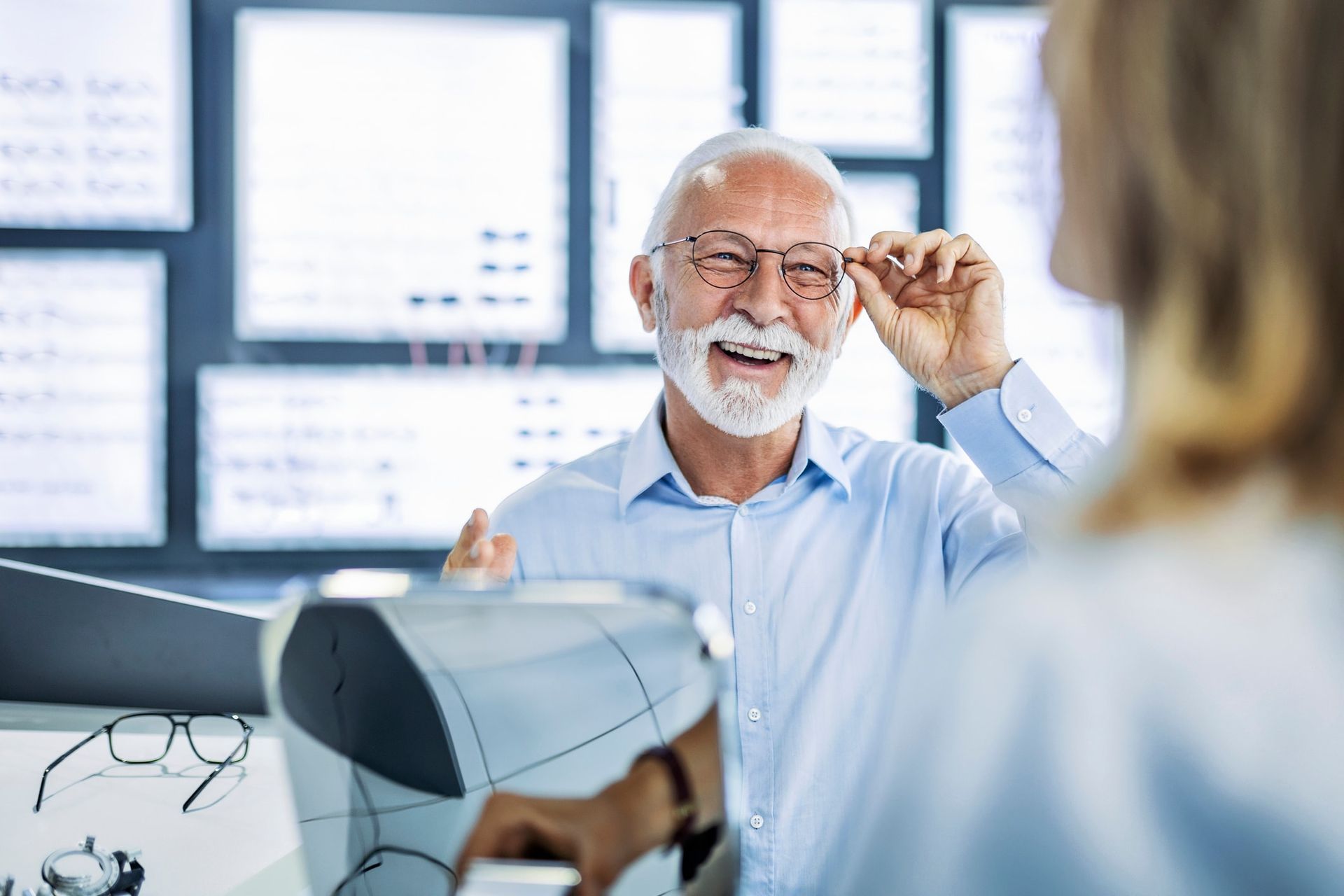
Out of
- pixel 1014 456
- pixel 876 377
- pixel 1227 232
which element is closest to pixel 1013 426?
pixel 1014 456

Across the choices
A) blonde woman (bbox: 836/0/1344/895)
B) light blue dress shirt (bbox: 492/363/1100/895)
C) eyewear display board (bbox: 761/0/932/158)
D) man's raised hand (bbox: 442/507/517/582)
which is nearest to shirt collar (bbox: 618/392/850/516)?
light blue dress shirt (bbox: 492/363/1100/895)

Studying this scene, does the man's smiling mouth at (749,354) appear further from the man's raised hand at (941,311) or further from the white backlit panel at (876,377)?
the white backlit panel at (876,377)

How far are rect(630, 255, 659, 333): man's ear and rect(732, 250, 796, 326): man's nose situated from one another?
7.2 inches

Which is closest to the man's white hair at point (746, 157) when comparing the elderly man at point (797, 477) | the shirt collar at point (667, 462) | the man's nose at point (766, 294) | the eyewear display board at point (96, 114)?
the elderly man at point (797, 477)

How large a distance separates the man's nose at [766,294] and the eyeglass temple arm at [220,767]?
3.20ft

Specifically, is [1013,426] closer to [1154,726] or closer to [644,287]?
[644,287]

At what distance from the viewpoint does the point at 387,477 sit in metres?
2.32

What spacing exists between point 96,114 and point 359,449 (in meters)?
0.99

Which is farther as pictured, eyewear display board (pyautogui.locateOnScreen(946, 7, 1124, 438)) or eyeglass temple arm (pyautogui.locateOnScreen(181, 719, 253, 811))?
eyewear display board (pyautogui.locateOnScreen(946, 7, 1124, 438))

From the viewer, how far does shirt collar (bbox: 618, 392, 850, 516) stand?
148 cm

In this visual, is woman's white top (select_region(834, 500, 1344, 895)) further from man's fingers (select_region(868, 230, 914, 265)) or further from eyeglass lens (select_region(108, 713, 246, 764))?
eyeglass lens (select_region(108, 713, 246, 764))

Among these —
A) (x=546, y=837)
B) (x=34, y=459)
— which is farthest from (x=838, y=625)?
(x=34, y=459)

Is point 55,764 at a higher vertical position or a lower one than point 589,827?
lower

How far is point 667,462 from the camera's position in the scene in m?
1.50
